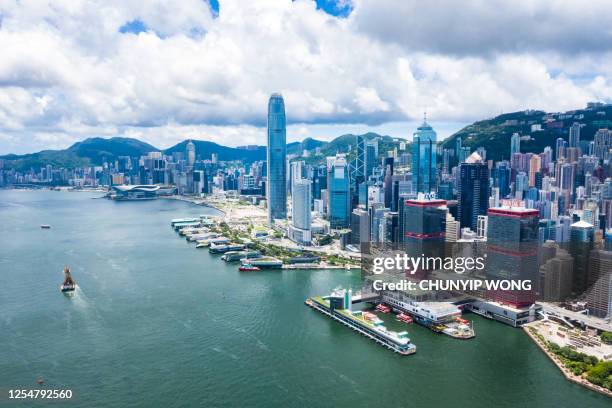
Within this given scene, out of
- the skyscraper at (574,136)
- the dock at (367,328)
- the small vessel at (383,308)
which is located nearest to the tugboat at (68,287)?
the dock at (367,328)

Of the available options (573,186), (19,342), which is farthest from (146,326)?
(573,186)

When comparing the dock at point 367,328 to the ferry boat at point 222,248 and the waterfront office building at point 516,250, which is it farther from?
the ferry boat at point 222,248

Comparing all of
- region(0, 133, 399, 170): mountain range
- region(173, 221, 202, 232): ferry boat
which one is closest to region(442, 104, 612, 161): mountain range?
region(0, 133, 399, 170): mountain range

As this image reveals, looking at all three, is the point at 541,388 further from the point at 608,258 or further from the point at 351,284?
the point at 351,284

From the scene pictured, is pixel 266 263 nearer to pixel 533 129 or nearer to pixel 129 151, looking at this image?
pixel 533 129

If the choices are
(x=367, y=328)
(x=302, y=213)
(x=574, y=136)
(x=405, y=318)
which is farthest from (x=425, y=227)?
(x=574, y=136)

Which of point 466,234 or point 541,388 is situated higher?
point 466,234
